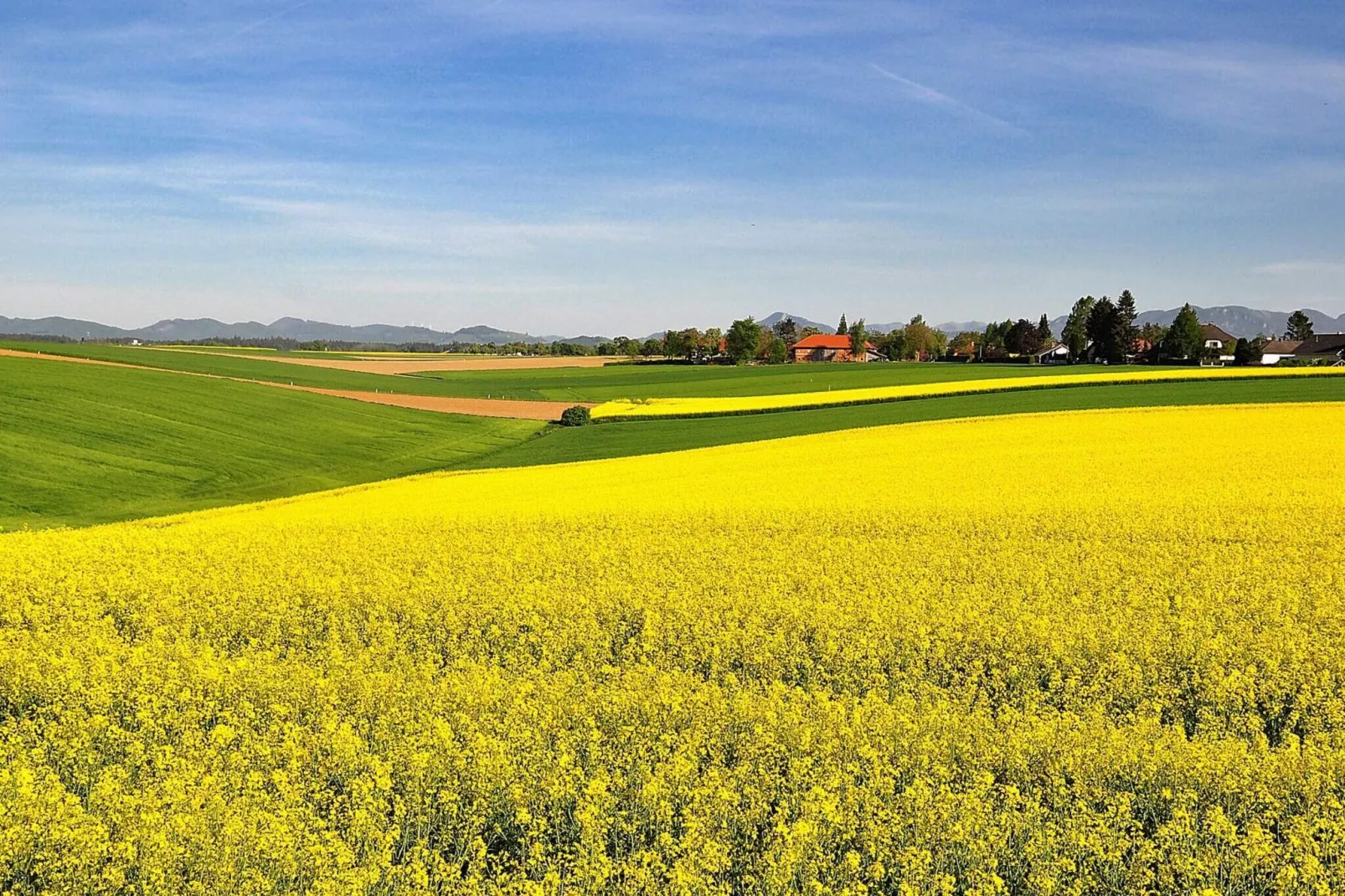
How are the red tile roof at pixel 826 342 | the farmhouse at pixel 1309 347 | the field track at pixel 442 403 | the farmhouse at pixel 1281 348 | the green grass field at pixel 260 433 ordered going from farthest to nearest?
the red tile roof at pixel 826 342
the farmhouse at pixel 1281 348
the farmhouse at pixel 1309 347
the field track at pixel 442 403
the green grass field at pixel 260 433

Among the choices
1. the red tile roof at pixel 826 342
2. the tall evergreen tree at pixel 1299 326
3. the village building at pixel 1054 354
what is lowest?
the village building at pixel 1054 354

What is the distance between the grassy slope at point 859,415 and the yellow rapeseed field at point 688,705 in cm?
2220

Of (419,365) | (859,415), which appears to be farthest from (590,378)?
(859,415)

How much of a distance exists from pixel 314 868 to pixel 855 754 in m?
5.16

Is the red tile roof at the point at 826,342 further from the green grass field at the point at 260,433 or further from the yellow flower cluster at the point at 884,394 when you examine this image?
the green grass field at the point at 260,433

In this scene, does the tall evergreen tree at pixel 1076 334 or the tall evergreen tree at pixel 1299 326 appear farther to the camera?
the tall evergreen tree at pixel 1299 326

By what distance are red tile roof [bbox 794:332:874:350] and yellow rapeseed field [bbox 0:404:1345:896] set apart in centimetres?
14897

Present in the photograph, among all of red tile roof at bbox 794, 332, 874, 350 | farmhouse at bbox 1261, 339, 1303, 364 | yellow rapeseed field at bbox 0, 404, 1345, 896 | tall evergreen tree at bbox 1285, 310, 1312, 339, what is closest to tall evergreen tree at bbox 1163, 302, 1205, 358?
farmhouse at bbox 1261, 339, 1303, 364

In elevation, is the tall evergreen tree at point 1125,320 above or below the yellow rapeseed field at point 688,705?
above

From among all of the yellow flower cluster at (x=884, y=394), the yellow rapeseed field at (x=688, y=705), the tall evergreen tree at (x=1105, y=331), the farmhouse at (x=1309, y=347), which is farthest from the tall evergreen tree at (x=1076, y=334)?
the yellow rapeseed field at (x=688, y=705)

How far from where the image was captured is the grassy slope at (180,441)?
29.1 m

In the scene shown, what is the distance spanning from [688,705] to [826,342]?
163 metres

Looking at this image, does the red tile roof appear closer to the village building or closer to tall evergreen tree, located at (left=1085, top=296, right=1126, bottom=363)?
the village building

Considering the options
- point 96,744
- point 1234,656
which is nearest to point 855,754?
point 1234,656
